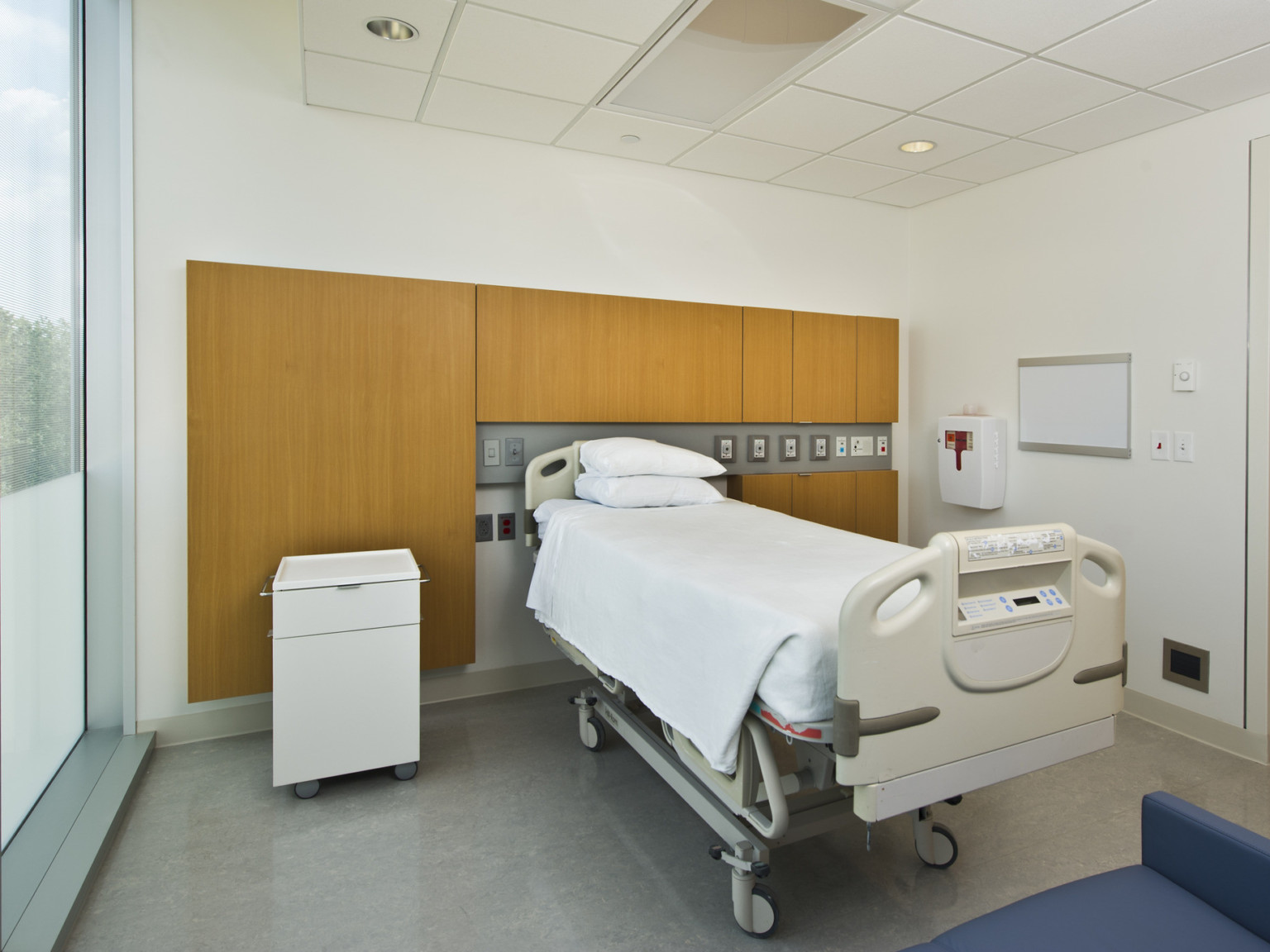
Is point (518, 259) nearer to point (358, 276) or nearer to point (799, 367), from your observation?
point (358, 276)

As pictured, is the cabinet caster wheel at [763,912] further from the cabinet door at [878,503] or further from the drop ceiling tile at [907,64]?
the cabinet door at [878,503]

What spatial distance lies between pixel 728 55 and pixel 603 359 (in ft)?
4.75

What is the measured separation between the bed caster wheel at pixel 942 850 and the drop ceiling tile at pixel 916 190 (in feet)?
10.8

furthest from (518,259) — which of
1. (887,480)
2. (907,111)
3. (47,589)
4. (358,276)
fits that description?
(887,480)

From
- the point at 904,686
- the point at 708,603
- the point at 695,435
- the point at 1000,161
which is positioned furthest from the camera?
the point at 695,435

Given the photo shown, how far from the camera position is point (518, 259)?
3621 mm

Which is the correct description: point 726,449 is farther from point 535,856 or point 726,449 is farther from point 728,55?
point 535,856

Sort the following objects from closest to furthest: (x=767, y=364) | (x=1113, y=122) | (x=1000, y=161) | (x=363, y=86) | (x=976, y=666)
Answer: (x=976, y=666), (x=363, y=86), (x=1113, y=122), (x=1000, y=161), (x=767, y=364)

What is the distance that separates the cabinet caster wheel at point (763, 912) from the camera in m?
1.95

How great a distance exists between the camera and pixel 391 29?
8.41 feet

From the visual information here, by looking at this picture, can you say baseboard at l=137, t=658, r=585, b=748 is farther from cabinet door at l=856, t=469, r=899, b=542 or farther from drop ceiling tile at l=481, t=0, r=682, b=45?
drop ceiling tile at l=481, t=0, r=682, b=45

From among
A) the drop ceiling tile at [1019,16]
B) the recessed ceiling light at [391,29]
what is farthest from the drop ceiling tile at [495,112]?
the drop ceiling tile at [1019,16]

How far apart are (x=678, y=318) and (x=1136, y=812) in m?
2.82

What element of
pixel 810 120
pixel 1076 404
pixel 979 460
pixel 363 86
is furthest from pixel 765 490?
pixel 363 86
